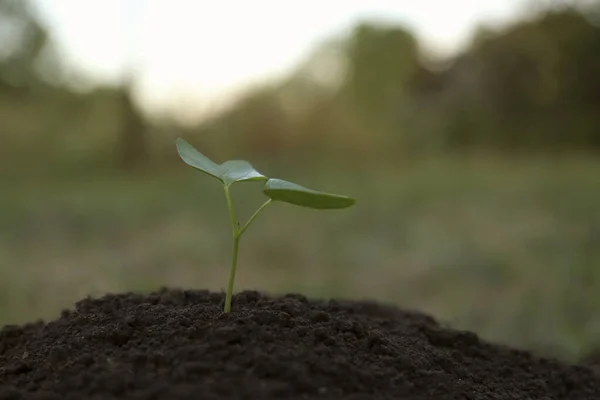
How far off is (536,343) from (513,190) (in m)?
2.38

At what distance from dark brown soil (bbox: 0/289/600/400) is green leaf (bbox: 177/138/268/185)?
5.5 inches

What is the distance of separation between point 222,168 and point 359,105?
226 inches

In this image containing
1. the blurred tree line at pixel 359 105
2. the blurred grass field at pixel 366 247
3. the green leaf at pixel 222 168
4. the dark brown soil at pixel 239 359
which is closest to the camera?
the dark brown soil at pixel 239 359

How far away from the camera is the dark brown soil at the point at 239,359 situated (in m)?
0.51

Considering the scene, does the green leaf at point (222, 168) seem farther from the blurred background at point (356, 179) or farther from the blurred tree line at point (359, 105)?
the blurred tree line at point (359, 105)

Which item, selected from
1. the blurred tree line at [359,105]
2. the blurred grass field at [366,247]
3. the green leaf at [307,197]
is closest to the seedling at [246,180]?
the green leaf at [307,197]

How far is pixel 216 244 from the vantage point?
289 centimetres

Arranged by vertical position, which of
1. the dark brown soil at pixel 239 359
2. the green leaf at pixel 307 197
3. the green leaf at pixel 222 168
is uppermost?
the green leaf at pixel 222 168

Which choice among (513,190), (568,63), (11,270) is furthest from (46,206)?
(568,63)

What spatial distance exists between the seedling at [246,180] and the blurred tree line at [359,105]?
204 inches

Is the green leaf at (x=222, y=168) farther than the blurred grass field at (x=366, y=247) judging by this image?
No

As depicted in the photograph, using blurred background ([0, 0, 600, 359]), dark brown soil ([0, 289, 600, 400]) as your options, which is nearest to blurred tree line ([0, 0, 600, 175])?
blurred background ([0, 0, 600, 359])

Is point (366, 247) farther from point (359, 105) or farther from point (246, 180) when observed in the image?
point (359, 105)

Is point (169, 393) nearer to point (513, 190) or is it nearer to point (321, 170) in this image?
point (513, 190)
